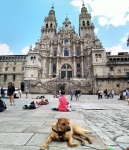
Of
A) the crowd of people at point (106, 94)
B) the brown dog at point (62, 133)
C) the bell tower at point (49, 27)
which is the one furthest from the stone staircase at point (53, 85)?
the brown dog at point (62, 133)

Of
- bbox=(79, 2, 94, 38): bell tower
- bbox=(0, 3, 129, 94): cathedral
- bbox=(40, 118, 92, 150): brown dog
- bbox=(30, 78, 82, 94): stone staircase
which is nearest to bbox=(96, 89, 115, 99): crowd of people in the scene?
bbox=(0, 3, 129, 94): cathedral

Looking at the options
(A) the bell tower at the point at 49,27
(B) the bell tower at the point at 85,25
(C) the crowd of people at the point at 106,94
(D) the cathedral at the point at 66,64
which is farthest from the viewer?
(A) the bell tower at the point at 49,27

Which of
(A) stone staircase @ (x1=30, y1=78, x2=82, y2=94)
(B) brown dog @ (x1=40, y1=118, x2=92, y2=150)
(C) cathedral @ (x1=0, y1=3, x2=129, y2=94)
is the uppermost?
(C) cathedral @ (x1=0, y1=3, x2=129, y2=94)

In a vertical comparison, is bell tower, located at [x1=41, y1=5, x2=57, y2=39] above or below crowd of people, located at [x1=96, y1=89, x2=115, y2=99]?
above

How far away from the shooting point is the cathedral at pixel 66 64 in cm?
4072

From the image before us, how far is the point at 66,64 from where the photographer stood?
5347cm

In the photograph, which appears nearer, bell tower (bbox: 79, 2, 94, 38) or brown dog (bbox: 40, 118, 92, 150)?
brown dog (bbox: 40, 118, 92, 150)

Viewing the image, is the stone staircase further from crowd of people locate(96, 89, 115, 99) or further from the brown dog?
the brown dog

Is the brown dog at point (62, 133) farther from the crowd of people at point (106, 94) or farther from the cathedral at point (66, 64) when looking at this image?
the cathedral at point (66, 64)

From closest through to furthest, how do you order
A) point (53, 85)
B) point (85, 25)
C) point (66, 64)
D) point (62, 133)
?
point (62, 133) → point (53, 85) → point (66, 64) → point (85, 25)

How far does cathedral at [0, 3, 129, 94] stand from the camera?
40719mm

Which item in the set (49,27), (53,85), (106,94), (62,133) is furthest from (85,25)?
(62,133)

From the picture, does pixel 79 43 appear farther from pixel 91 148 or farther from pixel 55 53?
pixel 91 148

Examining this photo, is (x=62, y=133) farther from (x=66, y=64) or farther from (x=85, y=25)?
(x=85, y=25)
